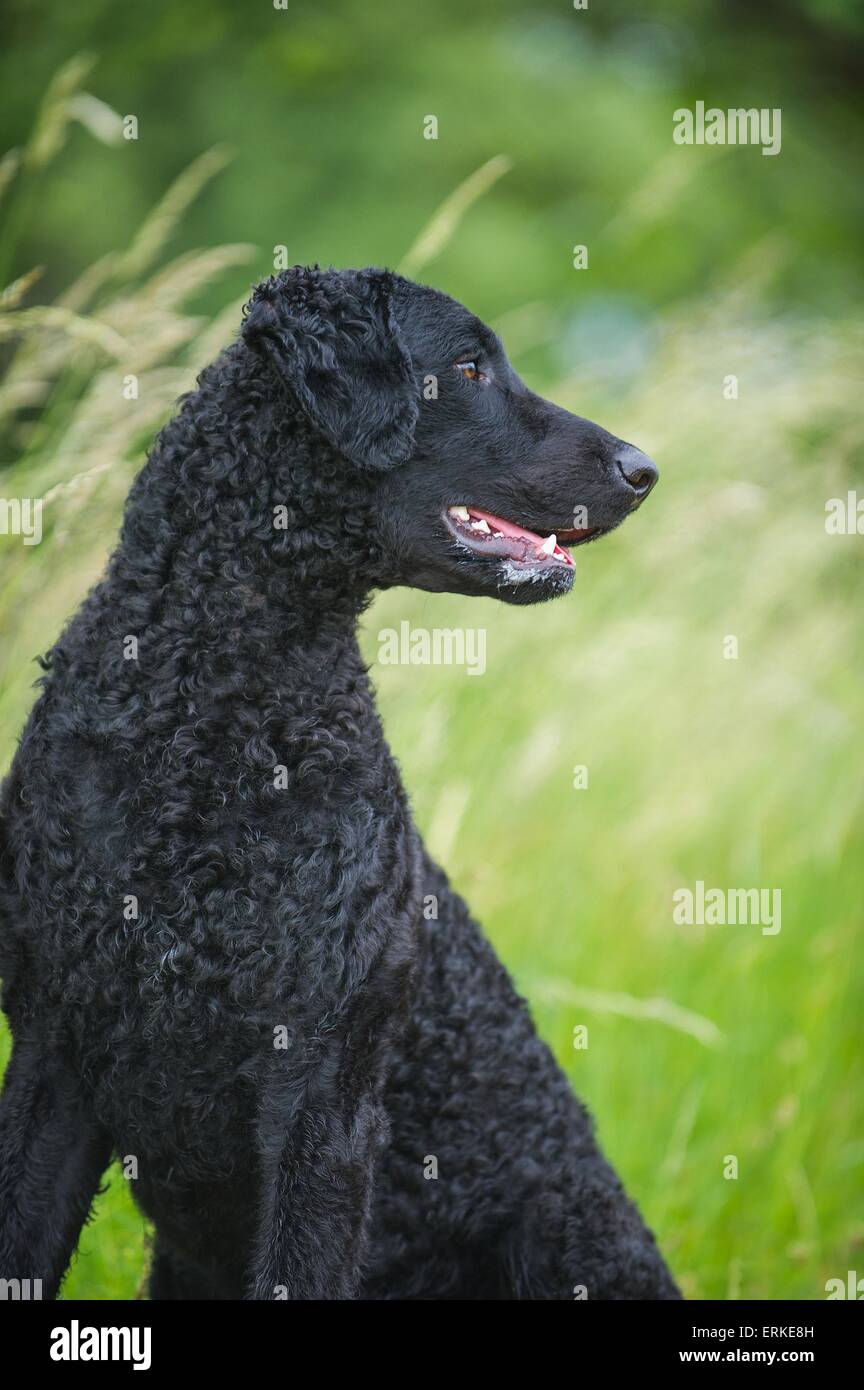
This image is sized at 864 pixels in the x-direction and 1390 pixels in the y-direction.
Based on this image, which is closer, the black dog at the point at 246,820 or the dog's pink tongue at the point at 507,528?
the black dog at the point at 246,820

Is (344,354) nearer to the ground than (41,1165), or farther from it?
farther from it

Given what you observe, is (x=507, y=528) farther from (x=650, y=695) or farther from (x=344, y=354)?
Result: (x=650, y=695)

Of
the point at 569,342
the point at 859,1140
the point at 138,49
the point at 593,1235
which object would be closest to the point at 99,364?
the point at 593,1235

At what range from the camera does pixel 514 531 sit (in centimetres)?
269

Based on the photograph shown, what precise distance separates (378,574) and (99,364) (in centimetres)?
183

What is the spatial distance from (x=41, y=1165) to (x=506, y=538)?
1503 mm

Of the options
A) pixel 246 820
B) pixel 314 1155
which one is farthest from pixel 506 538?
pixel 314 1155

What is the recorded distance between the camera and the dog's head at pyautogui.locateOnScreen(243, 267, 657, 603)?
2395mm

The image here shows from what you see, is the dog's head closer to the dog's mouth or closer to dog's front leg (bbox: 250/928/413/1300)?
the dog's mouth

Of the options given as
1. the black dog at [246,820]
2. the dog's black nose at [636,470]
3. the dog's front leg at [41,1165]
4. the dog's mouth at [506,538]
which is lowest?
the dog's front leg at [41,1165]

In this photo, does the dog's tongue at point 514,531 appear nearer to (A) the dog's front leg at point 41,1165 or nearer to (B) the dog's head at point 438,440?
(B) the dog's head at point 438,440

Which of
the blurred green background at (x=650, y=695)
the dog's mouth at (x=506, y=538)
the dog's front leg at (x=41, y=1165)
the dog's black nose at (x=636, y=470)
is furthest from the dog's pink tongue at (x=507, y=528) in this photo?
the dog's front leg at (x=41, y=1165)

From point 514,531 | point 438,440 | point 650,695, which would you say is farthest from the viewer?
point 650,695

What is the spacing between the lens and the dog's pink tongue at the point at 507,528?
8.71ft
